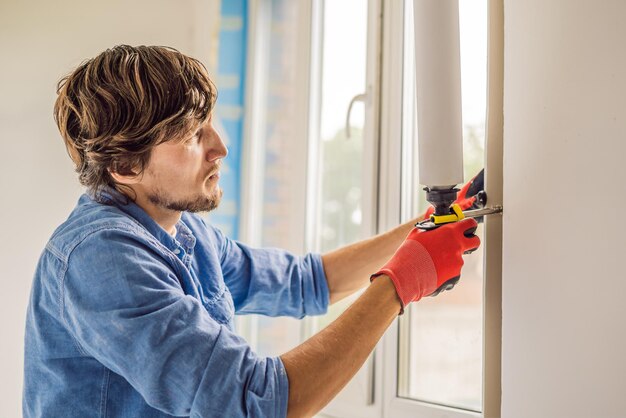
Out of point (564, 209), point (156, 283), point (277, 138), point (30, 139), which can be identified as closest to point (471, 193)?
point (564, 209)

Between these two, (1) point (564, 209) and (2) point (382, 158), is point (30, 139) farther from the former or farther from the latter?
(1) point (564, 209)

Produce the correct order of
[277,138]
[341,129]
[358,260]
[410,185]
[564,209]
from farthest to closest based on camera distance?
1. [277,138]
2. [341,129]
3. [410,185]
4. [358,260]
5. [564,209]

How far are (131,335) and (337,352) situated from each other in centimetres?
29

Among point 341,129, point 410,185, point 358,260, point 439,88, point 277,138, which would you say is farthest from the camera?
point 277,138

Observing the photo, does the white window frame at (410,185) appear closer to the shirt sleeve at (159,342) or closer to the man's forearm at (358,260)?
the man's forearm at (358,260)

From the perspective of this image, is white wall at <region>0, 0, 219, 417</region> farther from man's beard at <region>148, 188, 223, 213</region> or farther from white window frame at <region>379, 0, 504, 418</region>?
white window frame at <region>379, 0, 504, 418</region>

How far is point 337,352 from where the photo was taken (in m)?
0.87

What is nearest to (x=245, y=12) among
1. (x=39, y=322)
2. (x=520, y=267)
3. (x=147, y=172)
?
(x=147, y=172)

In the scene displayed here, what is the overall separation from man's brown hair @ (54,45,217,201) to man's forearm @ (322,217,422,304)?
40cm

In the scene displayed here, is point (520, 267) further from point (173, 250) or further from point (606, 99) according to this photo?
point (173, 250)

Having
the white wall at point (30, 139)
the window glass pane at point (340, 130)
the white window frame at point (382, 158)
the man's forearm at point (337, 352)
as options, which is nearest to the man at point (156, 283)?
the man's forearm at point (337, 352)

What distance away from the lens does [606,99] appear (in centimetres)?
68

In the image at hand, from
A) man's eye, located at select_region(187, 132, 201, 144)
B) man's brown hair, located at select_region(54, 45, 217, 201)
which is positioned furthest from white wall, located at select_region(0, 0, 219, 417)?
man's eye, located at select_region(187, 132, 201, 144)

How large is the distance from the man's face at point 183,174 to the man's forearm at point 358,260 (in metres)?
0.31
